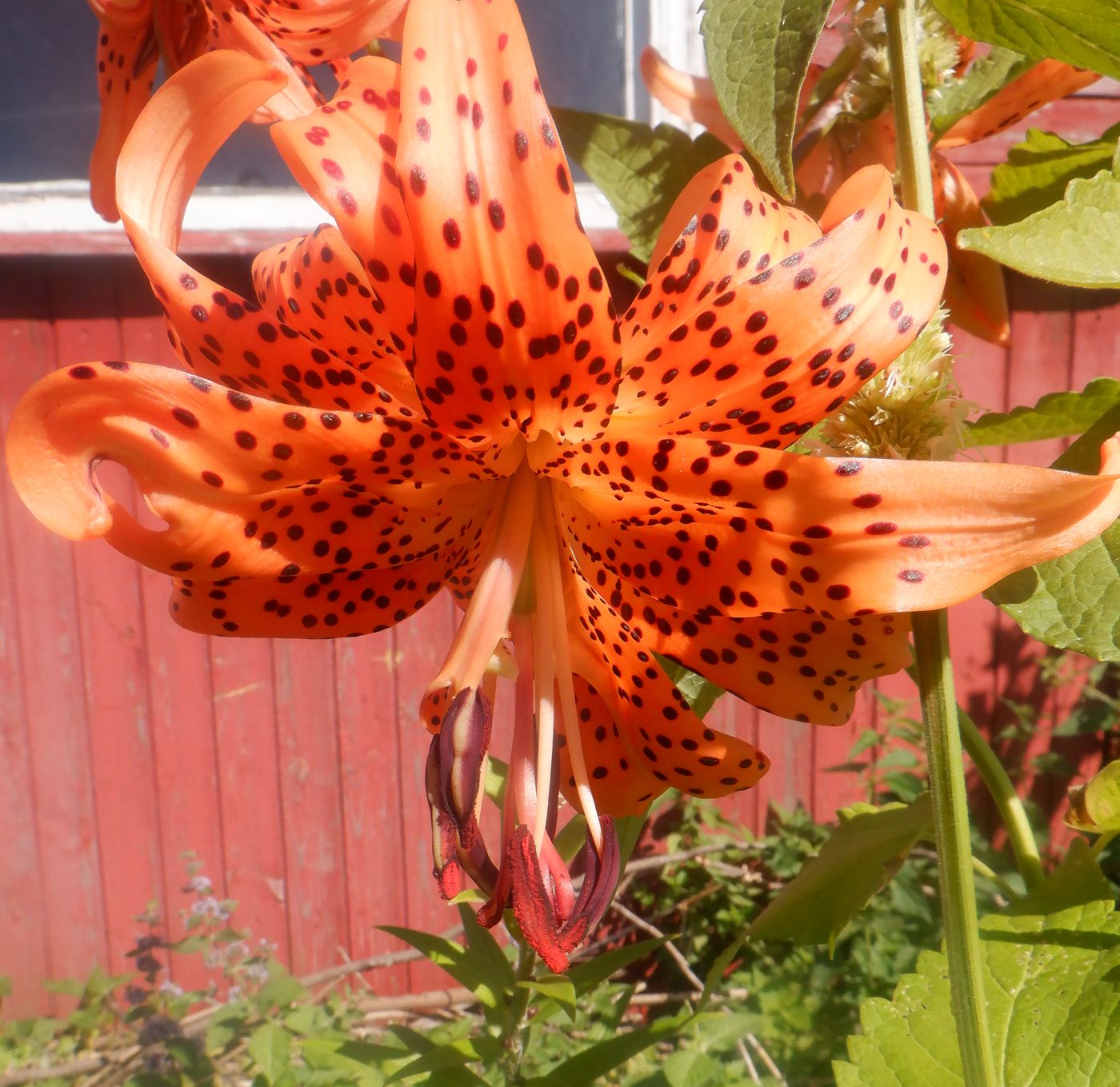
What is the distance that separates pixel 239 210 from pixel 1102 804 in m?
2.27

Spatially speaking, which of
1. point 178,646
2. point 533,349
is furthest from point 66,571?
point 533,349

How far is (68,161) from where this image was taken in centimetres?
229

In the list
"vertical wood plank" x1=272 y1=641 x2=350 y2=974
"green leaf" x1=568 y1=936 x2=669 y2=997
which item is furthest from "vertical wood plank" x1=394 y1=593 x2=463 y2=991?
"green leaf" x1=568 y1=936 x2=669 y2=997

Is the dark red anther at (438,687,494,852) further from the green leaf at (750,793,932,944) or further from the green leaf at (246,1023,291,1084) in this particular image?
the green leaf at (246,1023,291,1084)

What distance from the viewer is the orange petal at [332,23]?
0.61 m

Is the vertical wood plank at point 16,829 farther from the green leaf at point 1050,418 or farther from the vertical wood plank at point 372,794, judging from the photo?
the green leaf at point 1050,418

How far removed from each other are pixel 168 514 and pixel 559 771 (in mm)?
289

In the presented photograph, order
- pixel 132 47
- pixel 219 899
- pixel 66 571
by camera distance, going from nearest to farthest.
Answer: pixel 132 47 → pixel 66 571 → pixel 219 899

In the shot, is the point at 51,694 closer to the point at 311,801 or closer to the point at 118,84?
the point at 311,801

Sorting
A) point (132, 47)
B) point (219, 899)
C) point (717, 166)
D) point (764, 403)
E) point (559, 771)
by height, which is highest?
point (132, 47)

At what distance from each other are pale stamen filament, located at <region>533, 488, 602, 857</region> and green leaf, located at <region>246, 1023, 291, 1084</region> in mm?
1234

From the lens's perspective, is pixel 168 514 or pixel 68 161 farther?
pixel 68 161

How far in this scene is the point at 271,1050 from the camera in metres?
1.62

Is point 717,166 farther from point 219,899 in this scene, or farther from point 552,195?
point 219,899
